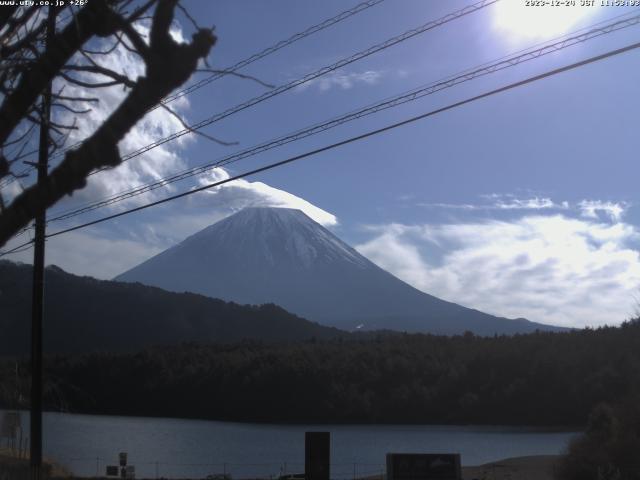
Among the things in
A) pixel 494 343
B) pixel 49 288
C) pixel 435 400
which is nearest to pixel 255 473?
pixel 435 400

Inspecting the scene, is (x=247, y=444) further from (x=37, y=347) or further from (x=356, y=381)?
(x=37, y=347)

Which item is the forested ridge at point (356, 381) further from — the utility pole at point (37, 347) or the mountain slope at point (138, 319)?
the utility pole at point (37, 347)

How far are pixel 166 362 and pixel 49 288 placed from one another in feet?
80.7

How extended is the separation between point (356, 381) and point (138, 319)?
1753 inches

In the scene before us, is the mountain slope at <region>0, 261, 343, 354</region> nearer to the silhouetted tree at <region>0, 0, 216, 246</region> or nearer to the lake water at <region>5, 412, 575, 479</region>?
the lake water at <region>5, 412, 575, 479</region>

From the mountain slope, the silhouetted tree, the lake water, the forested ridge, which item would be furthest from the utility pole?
the mountain slope

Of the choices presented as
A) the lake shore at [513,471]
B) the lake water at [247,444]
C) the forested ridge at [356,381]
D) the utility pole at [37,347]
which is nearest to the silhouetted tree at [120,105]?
the utility pole at [37,347]

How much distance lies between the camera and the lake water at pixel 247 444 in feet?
139

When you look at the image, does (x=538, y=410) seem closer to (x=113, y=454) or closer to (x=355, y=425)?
(x=355, y=425)

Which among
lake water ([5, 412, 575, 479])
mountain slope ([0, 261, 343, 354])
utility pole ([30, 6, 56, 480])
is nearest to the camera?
utility pole ([30, 6, 56, 480])

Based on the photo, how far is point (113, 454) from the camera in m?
47.2

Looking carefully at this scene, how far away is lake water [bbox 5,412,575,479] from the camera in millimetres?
42281

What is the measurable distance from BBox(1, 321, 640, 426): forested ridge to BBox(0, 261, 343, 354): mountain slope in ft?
45.7

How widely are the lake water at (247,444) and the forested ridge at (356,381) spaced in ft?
9.74
